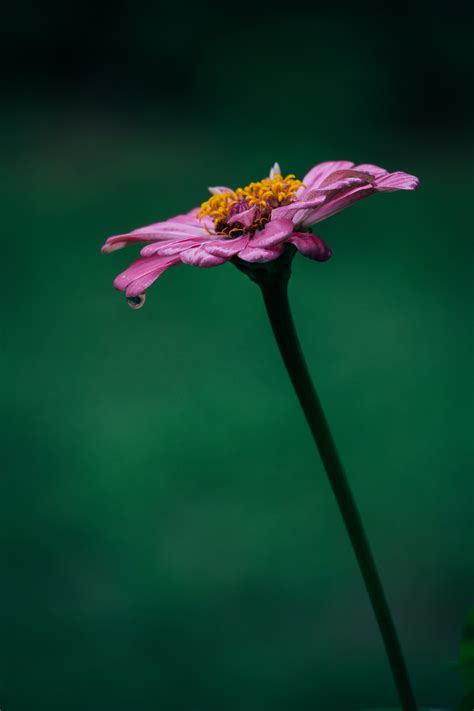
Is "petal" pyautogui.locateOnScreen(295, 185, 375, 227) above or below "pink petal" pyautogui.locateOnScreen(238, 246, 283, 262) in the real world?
above

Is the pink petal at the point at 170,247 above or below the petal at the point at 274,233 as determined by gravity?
above

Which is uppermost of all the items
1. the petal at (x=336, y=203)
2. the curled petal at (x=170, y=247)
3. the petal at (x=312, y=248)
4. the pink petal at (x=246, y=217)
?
the pink petal at (x=246, y=217)

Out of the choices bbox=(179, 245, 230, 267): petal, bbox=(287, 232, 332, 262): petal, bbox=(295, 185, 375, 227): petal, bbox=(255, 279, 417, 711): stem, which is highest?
bbox=(295, 185, 375, 227): petal

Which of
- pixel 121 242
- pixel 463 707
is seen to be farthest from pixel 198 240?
pixel 463 707
